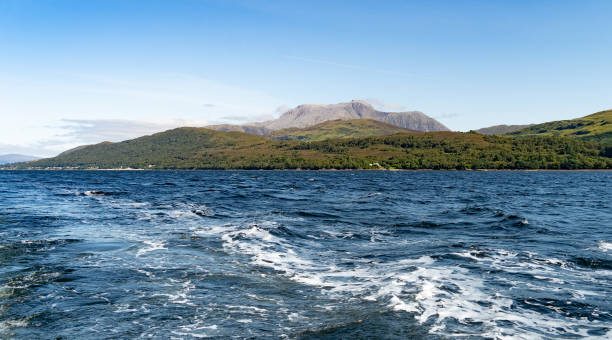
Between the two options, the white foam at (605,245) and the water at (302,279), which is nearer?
the water at (302,279)

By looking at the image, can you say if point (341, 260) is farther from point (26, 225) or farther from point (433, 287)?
point (26, 225)

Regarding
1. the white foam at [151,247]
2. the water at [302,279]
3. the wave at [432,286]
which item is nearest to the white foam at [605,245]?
the water at [302,279]

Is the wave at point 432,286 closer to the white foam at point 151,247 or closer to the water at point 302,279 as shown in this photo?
the water at point 302,279

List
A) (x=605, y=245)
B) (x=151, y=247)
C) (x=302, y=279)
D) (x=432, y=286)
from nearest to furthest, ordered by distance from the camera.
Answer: (x=432, y=286) → (x=302, y=279) → (x=151, y=247) → (x=605, y=245)

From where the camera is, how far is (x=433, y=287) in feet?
56.6

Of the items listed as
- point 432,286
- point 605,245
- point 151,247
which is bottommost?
point 605,245

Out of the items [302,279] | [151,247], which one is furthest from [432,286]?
[151,247]

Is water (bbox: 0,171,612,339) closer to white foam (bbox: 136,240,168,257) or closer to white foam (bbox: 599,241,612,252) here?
white foam (bbox: 599,241,612,252)

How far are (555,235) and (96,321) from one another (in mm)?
31016

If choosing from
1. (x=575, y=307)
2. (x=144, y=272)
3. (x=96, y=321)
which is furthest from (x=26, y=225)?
(x=575, y=307)

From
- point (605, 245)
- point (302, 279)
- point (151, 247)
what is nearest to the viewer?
point (302, 279)

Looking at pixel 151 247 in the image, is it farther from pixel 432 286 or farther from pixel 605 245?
pixel 605 245

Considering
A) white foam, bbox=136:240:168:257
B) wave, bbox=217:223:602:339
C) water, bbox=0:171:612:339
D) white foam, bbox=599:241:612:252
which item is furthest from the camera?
white foam, bbox=599:241:612:252

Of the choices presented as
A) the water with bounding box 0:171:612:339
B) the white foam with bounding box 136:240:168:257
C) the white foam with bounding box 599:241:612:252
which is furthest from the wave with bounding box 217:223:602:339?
the white foam with bounding box 599:241:612:252
